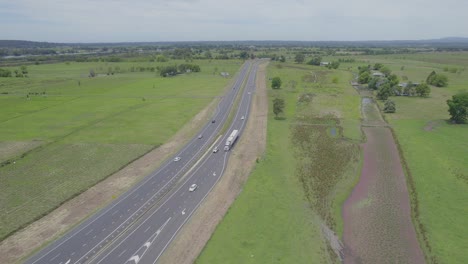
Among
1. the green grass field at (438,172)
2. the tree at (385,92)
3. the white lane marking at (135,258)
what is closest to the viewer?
the white lane marking at (135,258)

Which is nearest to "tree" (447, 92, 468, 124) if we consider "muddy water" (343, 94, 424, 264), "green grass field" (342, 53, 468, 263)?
"green grass field" (342, 53, 468, 263)

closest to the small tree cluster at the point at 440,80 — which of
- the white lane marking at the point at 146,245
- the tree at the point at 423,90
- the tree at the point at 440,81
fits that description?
the tree at the point at 440,81

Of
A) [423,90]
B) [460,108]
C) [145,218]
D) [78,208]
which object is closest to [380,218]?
[145,218]

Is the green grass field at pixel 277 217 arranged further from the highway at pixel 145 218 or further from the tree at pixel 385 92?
the tree at pixel 385 92

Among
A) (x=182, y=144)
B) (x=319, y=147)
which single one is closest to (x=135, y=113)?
(x=182, y=144)

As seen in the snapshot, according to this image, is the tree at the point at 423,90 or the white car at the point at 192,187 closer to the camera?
the white car at the point at 192,187

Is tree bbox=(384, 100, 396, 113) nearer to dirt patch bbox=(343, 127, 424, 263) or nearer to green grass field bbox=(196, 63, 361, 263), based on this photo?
green grass field bbox=(196, 63, 361, 263)

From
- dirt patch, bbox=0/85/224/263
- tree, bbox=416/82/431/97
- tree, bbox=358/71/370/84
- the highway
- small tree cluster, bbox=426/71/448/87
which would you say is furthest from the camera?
tree, bbox=358/71/370/84
